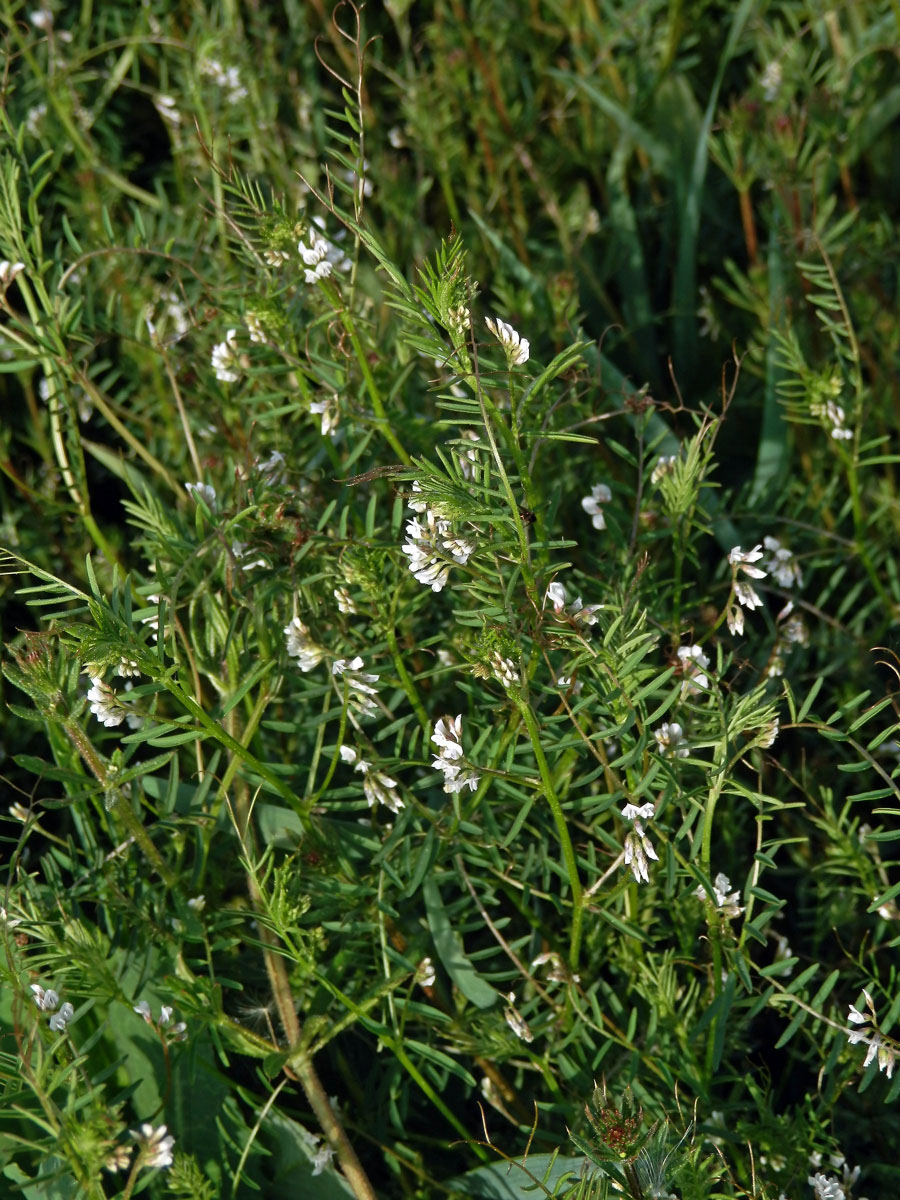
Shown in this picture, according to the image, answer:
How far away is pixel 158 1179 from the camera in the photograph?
54.1 inches

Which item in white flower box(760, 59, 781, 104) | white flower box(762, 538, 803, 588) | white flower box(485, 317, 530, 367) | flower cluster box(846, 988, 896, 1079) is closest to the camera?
white flower box(485, 317, 530, 367)

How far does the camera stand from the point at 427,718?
1402 mm

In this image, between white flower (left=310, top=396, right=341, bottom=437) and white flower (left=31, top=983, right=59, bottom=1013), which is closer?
white flower (left=31, top=983, right=59, bottom=1013)

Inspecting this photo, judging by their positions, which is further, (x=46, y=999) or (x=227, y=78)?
(x=227, y=78)

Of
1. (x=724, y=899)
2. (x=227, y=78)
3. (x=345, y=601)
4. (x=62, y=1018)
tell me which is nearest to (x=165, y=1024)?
(x=62, y=1018)

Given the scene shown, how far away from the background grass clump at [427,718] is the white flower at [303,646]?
25mm

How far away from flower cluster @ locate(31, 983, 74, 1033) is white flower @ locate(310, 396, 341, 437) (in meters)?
0.72

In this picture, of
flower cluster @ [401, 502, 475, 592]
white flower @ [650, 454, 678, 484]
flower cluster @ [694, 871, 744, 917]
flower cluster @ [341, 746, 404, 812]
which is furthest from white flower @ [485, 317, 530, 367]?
flower cluster @ [694, 871, 744, 917]

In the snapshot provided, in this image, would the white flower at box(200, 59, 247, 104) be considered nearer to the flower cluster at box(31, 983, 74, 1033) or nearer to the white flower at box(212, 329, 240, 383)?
the white flower at box(212, 329, 240, 383)

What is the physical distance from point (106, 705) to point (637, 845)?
1.90 feet

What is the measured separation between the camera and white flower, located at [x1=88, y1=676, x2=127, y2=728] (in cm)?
117

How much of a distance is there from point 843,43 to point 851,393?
896 mm

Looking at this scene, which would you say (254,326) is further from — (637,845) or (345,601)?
(637,845)

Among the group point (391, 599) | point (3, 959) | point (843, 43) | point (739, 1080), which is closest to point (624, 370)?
point (843, 43)
